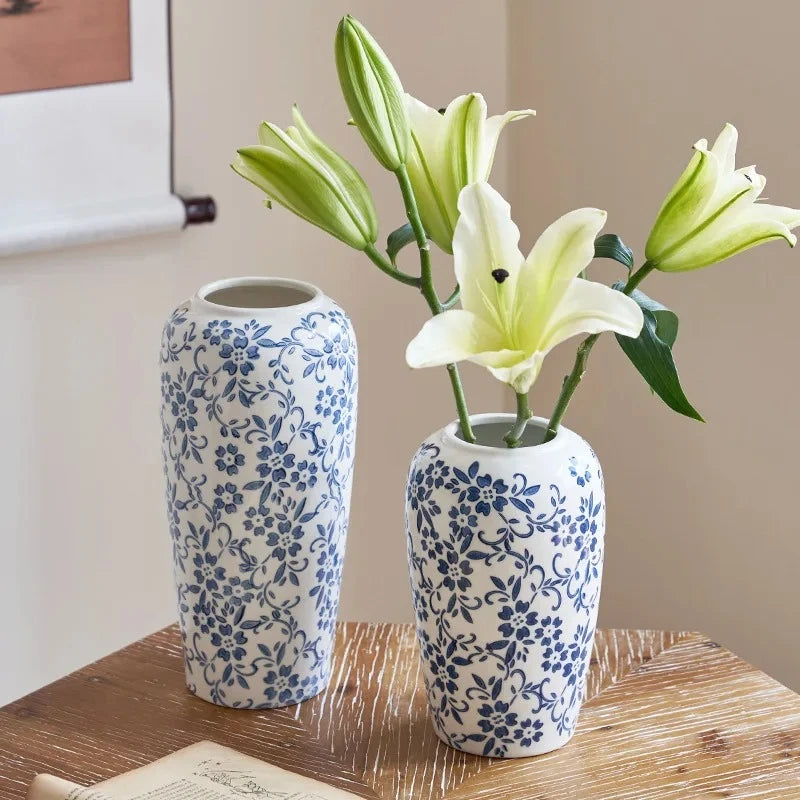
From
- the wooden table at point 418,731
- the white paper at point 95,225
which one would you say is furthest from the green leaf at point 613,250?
the white paper at point 95,225

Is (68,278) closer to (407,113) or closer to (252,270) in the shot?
(252,270)

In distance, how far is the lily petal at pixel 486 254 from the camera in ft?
2.46

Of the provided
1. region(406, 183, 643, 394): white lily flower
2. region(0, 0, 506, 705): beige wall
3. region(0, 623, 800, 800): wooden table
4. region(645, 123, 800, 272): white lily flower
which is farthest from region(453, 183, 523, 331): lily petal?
region(0, 0, 506, 705): beige wall

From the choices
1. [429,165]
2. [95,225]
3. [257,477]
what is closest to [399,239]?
[429,165]

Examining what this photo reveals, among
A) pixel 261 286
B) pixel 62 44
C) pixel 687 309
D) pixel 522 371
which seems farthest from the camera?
pixel 687 309

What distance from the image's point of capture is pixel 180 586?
92cm

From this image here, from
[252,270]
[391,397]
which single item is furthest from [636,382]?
[252,270]

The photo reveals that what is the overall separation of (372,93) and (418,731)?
0.44 m

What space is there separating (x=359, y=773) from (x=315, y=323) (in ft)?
1.01

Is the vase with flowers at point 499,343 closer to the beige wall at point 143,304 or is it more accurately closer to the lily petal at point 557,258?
the lily petal at point 557,258

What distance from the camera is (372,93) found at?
2.51ft

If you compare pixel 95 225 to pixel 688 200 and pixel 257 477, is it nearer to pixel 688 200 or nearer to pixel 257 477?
pixel 257 477

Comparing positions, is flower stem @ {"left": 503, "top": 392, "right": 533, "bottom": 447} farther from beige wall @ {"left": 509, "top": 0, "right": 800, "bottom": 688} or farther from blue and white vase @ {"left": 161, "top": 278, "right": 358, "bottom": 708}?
beige wall @ {"left": 509, "top": 0, "right": 800, "bottom": 688}

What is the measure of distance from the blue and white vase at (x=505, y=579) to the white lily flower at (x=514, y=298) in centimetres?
7
